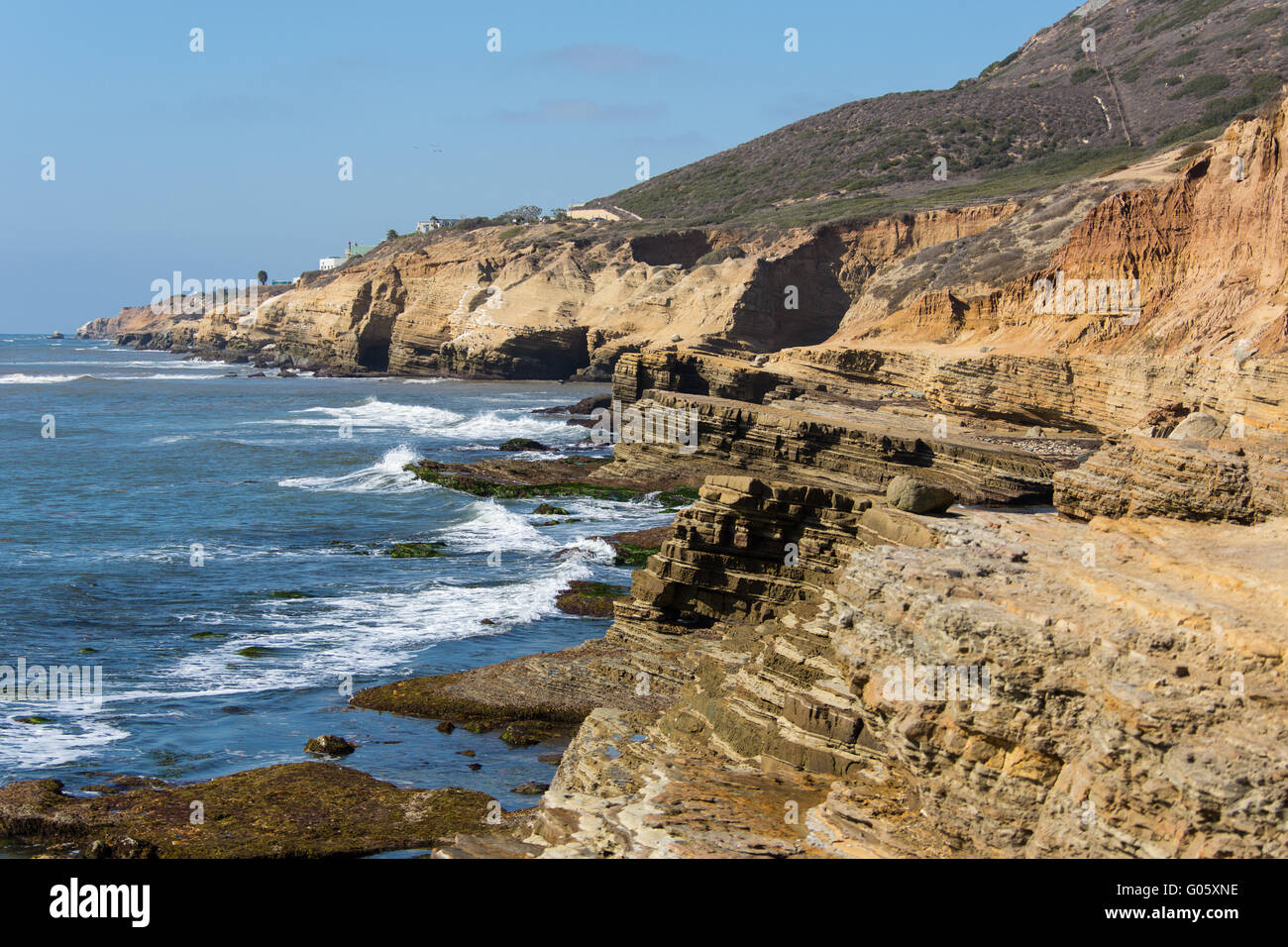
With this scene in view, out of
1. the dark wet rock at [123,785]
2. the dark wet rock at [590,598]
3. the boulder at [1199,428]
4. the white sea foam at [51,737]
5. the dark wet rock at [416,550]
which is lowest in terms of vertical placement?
the dark wet rock at [123,785]

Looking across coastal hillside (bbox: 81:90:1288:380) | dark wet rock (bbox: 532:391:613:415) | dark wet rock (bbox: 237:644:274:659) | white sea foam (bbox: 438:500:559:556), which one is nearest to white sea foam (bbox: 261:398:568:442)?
dark wet rock (bbox: 532:391:613:415)

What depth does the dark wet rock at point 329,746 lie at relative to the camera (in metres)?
15.4

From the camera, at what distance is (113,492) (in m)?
37.6

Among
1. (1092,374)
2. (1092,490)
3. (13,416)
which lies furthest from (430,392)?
(1092,490)

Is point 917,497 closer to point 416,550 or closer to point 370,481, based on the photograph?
point 416,550

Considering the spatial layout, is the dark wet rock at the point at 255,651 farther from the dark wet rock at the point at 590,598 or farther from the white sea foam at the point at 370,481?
the white sea foam at the point at 370,481

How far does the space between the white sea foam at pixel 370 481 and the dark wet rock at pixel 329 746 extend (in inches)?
861

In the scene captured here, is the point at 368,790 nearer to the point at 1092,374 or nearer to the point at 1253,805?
the point at 1253,805

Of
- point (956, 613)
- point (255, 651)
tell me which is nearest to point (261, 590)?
point (255, 651)

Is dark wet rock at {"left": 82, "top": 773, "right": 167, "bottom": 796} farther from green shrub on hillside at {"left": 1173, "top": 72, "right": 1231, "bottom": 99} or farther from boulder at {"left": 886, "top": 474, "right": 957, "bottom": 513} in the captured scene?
green shrub on hillside at {"left": 1173, "top": 72, "right": 1231, "bottom": 99}

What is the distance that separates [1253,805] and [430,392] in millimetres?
69802

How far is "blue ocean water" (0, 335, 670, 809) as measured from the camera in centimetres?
1592

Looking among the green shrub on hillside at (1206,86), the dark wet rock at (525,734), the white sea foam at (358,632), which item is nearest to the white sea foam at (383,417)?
the white sea foam at (358,632)

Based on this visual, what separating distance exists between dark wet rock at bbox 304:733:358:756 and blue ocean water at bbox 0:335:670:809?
0.19 metres
